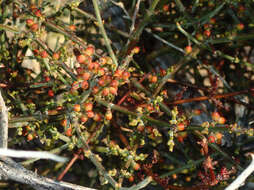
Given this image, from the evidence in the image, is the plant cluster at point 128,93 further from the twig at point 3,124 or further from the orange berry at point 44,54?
the twig at point 3,124

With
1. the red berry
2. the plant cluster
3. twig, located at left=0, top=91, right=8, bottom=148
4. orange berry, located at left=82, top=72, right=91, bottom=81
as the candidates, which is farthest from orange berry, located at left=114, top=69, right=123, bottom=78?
twig, located at left=0, top=91, right=8, bottom=148

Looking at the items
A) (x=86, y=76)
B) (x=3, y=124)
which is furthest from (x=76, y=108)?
(x=3, y=124)

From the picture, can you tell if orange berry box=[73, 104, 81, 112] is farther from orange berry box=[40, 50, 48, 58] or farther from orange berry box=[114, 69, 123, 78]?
orange berry box=[40, 50, 48, 58]

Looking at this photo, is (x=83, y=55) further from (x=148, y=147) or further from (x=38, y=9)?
(x=148, y=147)

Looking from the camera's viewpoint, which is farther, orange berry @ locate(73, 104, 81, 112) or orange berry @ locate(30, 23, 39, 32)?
orange berry @ locate(30, 23, 39, 32)

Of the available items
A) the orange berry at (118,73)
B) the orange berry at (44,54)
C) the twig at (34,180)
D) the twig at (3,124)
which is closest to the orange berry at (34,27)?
the orange berry at (44,54)

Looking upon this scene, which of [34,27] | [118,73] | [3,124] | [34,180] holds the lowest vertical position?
[34,180]

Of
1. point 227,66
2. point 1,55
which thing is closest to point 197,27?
point 227,66

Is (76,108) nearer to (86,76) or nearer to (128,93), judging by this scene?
(86,76)
